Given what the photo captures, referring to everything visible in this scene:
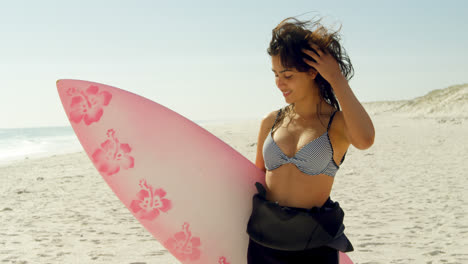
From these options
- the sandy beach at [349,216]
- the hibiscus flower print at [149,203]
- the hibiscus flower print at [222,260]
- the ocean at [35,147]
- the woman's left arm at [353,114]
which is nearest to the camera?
the woman's left arm at [353,114]

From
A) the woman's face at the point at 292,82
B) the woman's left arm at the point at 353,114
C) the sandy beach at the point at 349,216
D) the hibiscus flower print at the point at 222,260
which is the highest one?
the woman's face at the point at 292,82

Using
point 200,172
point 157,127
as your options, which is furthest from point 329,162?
point 157,127

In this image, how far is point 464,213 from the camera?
5.07 metres

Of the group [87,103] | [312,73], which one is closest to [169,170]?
[87,103]

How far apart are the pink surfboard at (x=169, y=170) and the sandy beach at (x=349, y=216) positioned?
1.75 m

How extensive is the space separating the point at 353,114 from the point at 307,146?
19 cm

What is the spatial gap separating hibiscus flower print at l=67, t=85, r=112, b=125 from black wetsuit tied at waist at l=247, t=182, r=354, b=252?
1.18 m

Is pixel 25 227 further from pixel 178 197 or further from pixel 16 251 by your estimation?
pixel 178 197

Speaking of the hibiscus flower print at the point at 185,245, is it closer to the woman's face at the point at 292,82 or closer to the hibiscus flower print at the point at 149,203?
the hibiscus flower print at the point at 149,203

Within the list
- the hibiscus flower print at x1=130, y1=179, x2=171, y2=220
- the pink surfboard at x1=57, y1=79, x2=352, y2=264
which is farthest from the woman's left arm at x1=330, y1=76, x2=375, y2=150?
the hibiscus flower print at x1=130, y1=179, x2=171, y2=220

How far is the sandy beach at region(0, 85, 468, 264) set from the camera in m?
3.99

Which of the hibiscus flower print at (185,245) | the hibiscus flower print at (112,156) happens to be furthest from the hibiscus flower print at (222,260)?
the hibiscus flower print at (112,156)

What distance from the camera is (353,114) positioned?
57.7 inches

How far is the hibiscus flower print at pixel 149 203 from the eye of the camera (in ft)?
7.20
